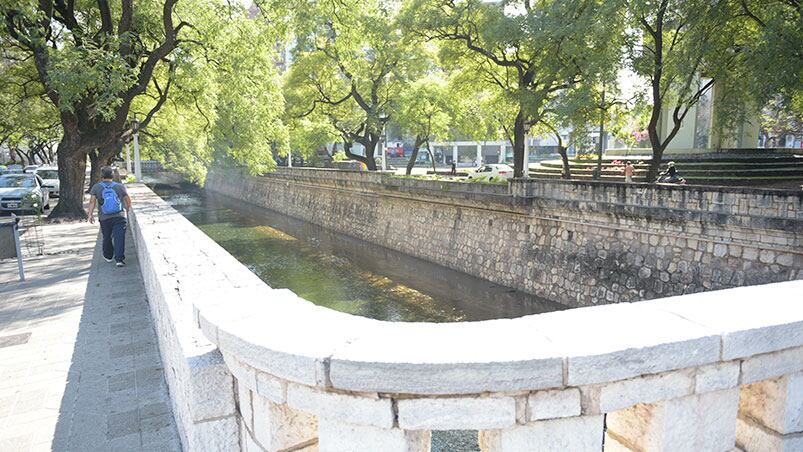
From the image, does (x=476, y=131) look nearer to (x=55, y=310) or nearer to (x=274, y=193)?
(x=274, y=193)

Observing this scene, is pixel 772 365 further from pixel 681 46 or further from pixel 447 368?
pixel 681 46

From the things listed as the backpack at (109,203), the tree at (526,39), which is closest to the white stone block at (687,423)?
the backpack at (109,203)

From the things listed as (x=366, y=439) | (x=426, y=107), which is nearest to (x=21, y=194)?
(x=426, y=107)

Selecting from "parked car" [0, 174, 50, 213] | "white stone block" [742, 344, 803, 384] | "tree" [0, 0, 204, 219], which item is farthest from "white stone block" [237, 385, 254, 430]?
"parked car" [0, 174, 50, 213]

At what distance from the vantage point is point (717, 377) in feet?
7.70

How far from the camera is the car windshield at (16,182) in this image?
20745 millimetres

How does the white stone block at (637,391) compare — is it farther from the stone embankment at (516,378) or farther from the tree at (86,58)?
the tree at (86,58)

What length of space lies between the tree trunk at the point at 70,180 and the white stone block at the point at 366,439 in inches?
644

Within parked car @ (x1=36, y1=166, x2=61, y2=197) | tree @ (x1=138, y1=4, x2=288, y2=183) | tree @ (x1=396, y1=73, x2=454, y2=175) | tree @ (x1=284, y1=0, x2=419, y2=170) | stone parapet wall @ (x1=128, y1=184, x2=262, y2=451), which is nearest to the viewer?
stone parapet wall @ (x1=128, y1=184, x2=262, y2=451)

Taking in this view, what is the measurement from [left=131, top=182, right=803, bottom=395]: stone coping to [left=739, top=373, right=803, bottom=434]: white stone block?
232 millimetres

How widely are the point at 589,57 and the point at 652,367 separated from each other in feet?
45.9

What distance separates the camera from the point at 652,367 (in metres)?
2.20

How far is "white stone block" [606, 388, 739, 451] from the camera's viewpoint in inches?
91.0

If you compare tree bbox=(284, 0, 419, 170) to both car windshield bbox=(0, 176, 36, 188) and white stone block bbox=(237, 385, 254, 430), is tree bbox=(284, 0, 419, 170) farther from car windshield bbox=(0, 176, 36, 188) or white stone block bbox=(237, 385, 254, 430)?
white stone block bbox=(237, 385, 254, 430)
